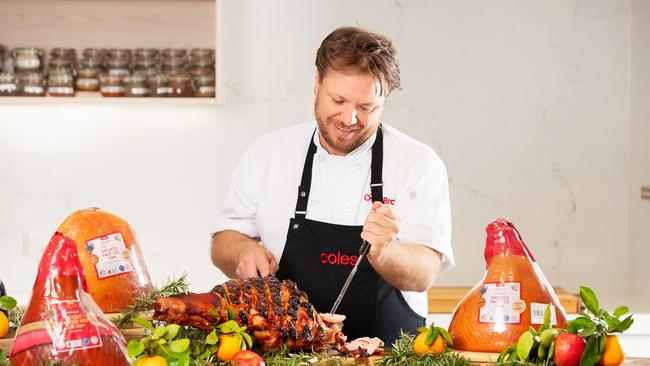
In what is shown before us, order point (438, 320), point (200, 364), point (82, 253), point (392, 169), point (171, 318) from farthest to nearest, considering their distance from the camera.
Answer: point (438, 320) → point (392, 169) → point (82, 253) → point (171, 318) → point (200, 364)

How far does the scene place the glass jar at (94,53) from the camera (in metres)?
3.51

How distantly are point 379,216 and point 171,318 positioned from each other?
0.49 m

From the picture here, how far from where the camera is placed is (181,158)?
12.2ft

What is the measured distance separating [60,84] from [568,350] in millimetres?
2541

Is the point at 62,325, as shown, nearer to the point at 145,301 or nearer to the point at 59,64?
the point at 145,301

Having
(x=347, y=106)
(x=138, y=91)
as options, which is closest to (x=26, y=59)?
(x=138, y=91)

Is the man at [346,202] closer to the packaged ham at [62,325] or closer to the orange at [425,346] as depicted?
the orange at [425,346]

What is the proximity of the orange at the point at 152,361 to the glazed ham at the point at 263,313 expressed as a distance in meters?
0.22

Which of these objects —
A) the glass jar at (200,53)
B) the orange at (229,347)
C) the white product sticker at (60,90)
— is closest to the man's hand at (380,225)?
the orange at (229,347)

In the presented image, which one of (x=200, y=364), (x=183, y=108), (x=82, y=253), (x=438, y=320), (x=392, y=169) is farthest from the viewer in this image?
(x=183, y=108)

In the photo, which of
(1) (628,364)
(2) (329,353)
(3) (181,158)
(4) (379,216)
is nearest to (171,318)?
(2) (329,353)

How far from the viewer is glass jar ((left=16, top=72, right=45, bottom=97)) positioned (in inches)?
135

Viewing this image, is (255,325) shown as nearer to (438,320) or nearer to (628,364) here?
(628,364)

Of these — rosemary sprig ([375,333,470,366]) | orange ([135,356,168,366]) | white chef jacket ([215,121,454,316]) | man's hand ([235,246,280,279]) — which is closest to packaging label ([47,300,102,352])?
orange ([135,356,168,366])
